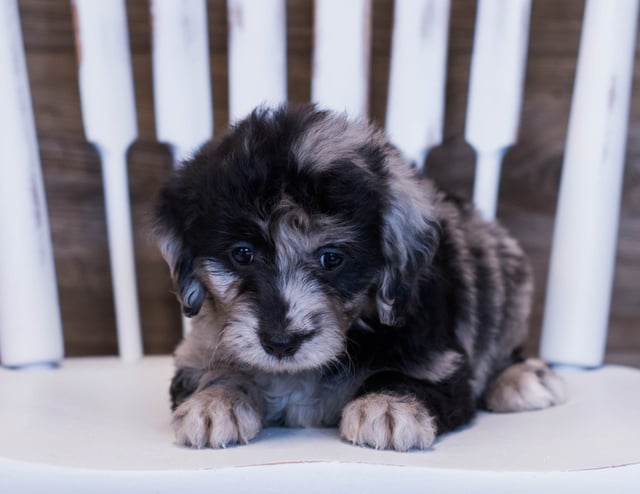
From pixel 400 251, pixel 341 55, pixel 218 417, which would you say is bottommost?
pixel 218 417

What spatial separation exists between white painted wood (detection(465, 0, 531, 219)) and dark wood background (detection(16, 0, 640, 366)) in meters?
0.34

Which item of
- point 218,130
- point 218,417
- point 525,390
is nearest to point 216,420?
point 218,417

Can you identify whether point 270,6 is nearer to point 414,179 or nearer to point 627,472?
point 414,179

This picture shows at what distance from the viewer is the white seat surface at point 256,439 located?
1.16 metres

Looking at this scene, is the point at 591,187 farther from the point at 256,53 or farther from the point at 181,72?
the point at 181,72

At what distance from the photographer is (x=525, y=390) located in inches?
68.1

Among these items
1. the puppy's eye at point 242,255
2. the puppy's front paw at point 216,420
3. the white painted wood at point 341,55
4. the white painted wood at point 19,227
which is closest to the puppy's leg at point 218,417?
the puppy's front paw at point 216,420

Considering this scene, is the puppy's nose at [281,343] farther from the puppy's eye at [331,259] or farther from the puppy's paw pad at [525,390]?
the puppy's paw pad at [525,390]

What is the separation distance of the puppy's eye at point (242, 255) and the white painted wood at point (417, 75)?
63 cm

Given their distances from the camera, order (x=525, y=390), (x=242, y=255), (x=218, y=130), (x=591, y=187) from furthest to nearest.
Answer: (x=218, y=130) < (x=591, y=187) < (x=525, y=390) < (x=242, y=255)

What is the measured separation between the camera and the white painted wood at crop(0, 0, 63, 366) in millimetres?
1790

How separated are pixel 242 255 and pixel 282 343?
191mm

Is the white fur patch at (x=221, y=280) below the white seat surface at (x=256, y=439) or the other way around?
the other way around

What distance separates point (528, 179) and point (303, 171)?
1161 millimetres
